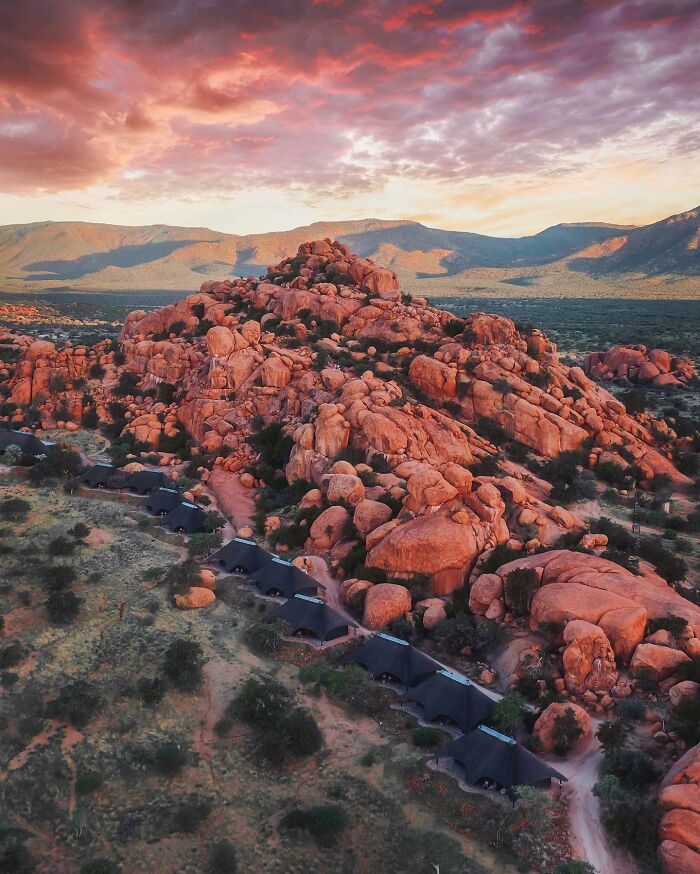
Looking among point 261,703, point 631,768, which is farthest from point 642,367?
point 261,703

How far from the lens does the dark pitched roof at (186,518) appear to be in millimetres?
40250

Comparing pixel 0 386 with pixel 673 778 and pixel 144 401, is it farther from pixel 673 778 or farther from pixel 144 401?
pixel 673 778

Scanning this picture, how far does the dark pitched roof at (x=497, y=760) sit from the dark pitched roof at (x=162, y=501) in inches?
1082

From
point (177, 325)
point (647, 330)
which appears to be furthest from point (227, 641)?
point (647, 330)

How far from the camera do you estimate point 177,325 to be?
6944 centimetres

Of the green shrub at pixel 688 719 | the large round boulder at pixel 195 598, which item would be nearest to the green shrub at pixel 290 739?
the large round boulder at pixel 195 598

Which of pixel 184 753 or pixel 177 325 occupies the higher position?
pixel 177 325

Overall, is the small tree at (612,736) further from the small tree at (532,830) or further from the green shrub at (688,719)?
the small tree at (532,830)

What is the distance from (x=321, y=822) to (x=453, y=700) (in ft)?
24.7

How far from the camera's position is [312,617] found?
2959 centimetres

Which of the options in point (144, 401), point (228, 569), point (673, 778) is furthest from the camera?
point (144, 401)

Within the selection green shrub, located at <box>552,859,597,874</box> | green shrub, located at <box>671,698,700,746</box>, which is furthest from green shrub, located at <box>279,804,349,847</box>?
green shrub, located at <box>671,698,700,746</box>

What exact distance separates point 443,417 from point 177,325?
122 feet

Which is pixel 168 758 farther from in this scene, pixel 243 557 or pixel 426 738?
pixel 243 557
